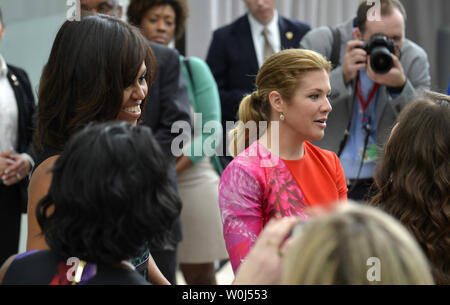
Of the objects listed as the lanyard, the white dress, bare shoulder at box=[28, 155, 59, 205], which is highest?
bare shoulder at box=[28, 155, 59, 205]

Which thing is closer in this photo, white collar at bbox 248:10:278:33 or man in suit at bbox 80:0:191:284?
man in suit at bbox 80:0:191:284

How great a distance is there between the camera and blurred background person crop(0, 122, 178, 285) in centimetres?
117

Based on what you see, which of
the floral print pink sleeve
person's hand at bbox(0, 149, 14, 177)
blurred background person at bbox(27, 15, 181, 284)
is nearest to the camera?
blurred background person at bbox(27, 15, 181, 284)

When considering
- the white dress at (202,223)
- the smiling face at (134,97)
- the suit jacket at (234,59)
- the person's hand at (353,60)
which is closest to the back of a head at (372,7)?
the person's hand at (353,60)

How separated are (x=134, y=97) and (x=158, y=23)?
4.69 ft

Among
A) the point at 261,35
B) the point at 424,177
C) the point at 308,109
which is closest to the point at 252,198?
the point at 308,109

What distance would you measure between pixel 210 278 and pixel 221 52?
3.70 ft

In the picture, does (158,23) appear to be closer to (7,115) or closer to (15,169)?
(7,115)

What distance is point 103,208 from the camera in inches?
46.1

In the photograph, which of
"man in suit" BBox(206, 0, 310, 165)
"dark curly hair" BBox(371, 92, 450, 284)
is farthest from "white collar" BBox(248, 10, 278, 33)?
"dark curly hair" BBox(371, 92, 450, 284)

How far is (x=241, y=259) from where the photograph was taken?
1.74 metres

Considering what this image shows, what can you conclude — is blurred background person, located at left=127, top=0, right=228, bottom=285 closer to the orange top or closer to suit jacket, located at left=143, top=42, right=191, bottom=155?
suit jacket, located at left=143, top=42, right=191, bottom=155

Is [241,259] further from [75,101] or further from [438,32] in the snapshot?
[438,32]
